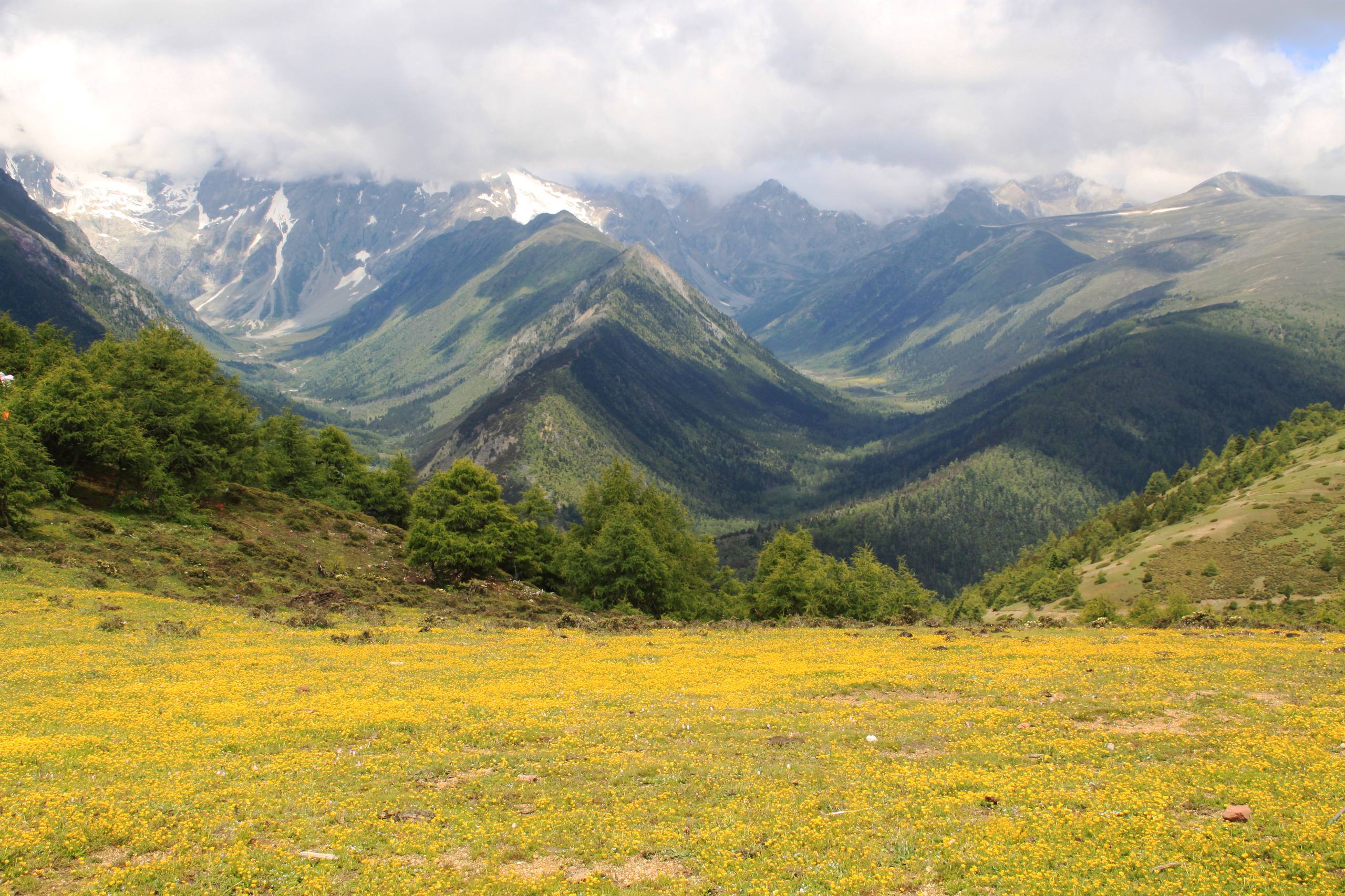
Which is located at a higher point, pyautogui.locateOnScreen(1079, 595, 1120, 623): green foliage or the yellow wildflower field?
the yellow wildflower field

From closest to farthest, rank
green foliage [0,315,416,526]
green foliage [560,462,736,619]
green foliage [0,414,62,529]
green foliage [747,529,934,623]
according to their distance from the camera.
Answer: green foliage [0,414,62,529] → green foliage [0,315,416,526] → green foliage [560,462,736,619] → green foliage [747,529,934,623]

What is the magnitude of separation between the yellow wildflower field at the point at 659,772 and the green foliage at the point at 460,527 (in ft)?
105

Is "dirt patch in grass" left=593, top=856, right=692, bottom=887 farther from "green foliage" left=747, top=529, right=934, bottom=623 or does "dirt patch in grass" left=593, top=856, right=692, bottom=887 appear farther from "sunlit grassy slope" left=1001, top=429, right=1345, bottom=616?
"sunlit grassy slope" left=1001, top=429, right=1345, bottom=616

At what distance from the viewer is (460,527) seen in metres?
71.6

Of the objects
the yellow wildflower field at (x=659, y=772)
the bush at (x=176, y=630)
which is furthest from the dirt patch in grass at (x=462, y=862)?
the bush at (x=176, y=630)

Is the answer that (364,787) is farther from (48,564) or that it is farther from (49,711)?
(48,564)

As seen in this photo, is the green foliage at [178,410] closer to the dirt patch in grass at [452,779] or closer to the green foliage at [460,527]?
the green foliage at [460,527]

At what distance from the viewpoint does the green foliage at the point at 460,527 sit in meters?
68.1

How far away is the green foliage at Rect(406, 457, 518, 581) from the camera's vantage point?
224 feet

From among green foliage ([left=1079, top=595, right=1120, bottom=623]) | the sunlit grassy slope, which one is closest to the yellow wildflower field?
green foliage ([left=1079, top=595, right=1120, bottom=623])

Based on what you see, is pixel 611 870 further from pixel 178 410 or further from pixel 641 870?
pixel 178 410

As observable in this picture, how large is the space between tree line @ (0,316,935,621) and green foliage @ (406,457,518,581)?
0.17 metres

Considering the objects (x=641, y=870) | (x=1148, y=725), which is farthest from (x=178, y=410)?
(x=1148, y=725)

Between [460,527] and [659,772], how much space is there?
178 feet
